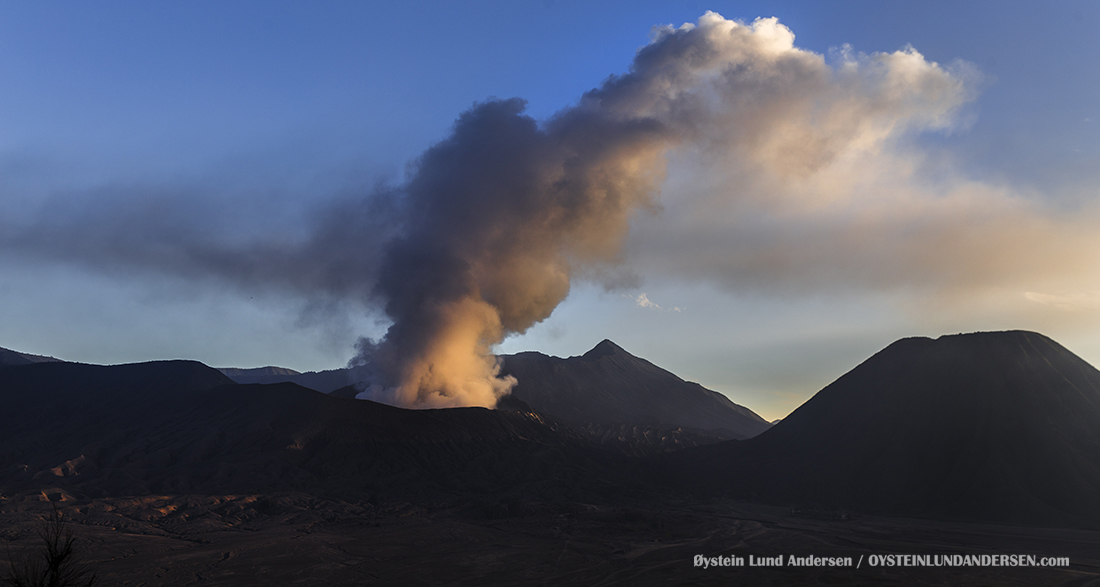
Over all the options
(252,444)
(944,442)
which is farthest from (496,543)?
(944,442)

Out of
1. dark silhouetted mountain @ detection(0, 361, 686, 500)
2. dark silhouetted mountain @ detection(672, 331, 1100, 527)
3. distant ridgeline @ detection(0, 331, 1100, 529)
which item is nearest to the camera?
dark silhouetted mountain @ detection(672, 331, 1100, 527)

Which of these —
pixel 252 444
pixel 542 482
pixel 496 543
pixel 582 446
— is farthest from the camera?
pixel 582 446

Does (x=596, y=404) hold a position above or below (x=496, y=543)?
above

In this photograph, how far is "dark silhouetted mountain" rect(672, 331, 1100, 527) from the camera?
74625mm

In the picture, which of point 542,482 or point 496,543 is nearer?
point 496,543

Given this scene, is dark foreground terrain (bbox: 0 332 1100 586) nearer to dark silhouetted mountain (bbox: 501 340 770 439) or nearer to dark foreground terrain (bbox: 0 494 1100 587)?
dark foreground terrain (bbox: 0 494 1100 587)

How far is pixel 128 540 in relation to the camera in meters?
50.8

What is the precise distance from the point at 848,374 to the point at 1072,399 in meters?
30.4

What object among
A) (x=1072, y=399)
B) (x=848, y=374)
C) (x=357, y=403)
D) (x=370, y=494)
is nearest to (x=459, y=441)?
(x=357, y=403)

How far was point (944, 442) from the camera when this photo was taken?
276 feet

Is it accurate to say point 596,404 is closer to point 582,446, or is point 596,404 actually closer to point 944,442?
point 582,446

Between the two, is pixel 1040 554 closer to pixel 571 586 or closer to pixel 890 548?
pixel 890 548

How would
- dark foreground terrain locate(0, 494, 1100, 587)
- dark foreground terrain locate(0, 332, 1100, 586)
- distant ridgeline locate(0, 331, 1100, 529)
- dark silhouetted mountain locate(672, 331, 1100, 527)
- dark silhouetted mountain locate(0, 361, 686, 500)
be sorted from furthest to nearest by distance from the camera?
1. dark silhouetted mountain locate(0, 361, 686, 500)
2. distant ridgeline locate(0, 331, 1100, 529)
3. dark silhouetted mountain locate(672, 331, 1100, 527)
4. dark foreground terrain locate(0, 332, 1100, 586)
5. dark foreground terrain locate(0, 494, 1100, 587)

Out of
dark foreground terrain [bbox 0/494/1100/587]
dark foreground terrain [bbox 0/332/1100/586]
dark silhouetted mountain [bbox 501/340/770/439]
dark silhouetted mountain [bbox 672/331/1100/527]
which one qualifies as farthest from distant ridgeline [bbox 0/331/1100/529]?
dark silhouetted mountain [bbox 501/340/770/439]
